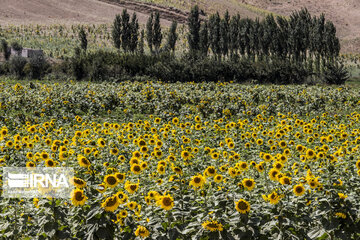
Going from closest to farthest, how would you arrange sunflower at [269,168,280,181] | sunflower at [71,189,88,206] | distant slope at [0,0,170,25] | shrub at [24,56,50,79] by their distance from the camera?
sunflower at [71,189,88,206], sunflower at [269,168,280,181], shrub at [24,56,50,79], distant slope at [0,0,170,25]

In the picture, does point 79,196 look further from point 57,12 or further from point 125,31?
point 57,12

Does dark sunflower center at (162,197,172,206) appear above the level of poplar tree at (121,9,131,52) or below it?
below

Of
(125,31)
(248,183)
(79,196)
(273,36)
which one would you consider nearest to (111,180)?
(79,196)

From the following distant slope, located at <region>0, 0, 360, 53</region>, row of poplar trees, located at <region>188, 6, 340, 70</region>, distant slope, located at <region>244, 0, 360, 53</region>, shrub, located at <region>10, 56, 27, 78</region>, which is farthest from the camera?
distant slope, located at <region>244, 0, 360, 53</region>

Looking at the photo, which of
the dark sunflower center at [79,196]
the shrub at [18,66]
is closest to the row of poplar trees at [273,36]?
the shrub at [18,66]

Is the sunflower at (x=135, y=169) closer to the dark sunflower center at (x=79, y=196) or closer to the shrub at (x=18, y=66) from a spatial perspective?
the dark sunflower center at (x=79, y=196)

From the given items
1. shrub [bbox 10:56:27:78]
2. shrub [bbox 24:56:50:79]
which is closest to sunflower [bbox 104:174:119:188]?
shrub [bbox 24:56:50:79]

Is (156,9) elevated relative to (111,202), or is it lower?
elevated

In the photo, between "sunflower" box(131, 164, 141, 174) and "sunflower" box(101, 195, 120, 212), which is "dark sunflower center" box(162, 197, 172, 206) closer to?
"sunflower" box(101, 195, 120, 212)

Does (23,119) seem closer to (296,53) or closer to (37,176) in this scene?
(37,176)

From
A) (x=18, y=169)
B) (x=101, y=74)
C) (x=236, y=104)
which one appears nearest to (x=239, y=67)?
(x=101, y=74)

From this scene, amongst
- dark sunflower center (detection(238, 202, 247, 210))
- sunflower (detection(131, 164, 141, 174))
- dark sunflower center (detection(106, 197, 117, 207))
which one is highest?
dark sunflower center (detection(238, 202, 247, 210))

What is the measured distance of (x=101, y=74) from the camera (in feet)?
88.0

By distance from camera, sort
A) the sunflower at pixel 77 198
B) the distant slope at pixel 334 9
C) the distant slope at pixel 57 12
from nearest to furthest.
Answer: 1. the sunflower at pixel 77 198
2. the distant slope at pixel 57 12
3. the distant slope at pixel 334 9
